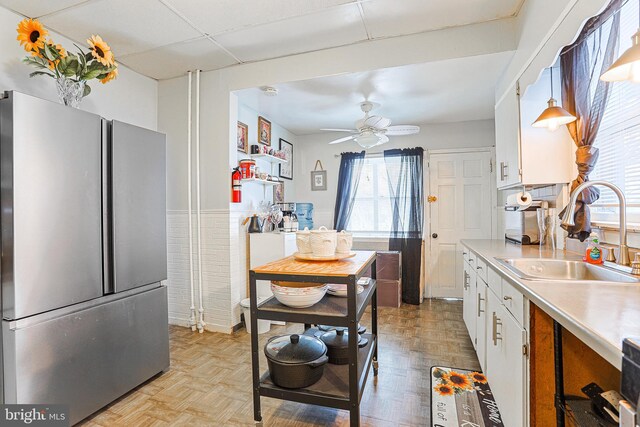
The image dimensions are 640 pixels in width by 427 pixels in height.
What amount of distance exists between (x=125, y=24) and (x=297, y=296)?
2.48 m

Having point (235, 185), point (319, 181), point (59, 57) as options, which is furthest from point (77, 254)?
point (319, 181)

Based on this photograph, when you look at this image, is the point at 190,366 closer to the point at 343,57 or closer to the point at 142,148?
the point at 142,148

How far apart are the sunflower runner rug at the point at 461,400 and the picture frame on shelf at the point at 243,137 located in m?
2.84

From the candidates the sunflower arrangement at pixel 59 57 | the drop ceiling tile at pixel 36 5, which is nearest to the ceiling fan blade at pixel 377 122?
the sunflower arrangement at pixel 59 57

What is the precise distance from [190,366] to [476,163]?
4176mm

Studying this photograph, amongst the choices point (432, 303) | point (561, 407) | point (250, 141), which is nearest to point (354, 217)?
point (432, 303)

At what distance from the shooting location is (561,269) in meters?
1.86

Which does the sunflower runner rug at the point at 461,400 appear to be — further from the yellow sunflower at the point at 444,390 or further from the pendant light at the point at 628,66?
the pendant light at the point at 628,66

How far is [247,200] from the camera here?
3.54 metres

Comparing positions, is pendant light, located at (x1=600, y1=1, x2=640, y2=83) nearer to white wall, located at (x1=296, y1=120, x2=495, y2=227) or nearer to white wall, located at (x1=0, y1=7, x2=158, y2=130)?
white wall, located at (x1=296, y1=120, x2=495, y2=227)

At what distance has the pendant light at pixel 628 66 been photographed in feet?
3.57

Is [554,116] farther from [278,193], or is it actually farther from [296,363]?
[278,193]

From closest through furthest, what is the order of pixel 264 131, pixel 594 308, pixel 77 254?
pixel 594 308 → pixel 77 254 → pixel 264 131

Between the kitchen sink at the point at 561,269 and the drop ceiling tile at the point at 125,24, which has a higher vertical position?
the drop ceiling tile at the point at 125,24
